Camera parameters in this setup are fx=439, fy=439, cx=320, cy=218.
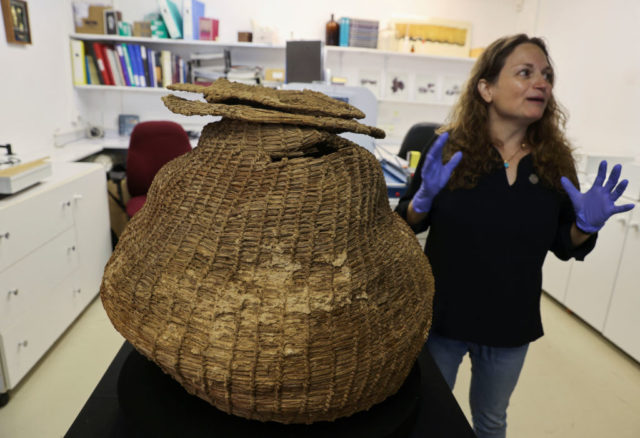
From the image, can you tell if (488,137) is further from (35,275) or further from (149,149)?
(149,149)

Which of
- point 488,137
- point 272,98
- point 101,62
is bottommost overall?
point 488,137

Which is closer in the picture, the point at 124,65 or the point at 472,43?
the point at 124,65

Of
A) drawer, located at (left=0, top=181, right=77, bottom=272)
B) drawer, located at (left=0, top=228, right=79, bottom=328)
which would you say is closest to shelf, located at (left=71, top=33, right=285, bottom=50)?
drawer, located at (left=0, top=181, right=77, bottom=272)

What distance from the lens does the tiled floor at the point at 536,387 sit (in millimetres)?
1927

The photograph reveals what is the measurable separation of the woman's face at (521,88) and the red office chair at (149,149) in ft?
7.58

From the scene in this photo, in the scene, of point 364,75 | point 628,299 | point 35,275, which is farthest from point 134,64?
point 628,299

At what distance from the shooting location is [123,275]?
0.74 meters

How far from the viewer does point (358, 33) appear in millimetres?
4293

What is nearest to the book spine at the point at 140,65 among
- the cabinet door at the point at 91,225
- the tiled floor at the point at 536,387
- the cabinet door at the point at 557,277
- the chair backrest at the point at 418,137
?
the cabinet door at the point at 91,225

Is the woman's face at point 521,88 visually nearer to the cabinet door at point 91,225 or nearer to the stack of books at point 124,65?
the cabinet door at point 91,225

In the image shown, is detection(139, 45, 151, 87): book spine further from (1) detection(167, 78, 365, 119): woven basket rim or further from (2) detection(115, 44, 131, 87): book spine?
(1) detection(167, 78, 365, 119): woven basket rim

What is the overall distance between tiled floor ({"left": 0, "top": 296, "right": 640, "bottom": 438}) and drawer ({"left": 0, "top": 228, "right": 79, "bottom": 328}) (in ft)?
1.19

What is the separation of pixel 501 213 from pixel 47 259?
7.00 ft

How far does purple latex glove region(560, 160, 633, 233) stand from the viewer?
1.18 metres
